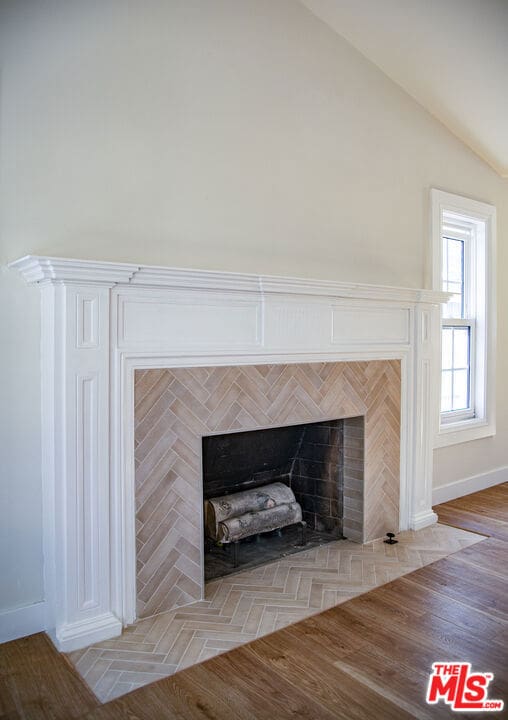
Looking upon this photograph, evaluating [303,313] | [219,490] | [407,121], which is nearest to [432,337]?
[303,313]

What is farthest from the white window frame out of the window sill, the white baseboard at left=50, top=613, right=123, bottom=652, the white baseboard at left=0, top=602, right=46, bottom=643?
the white baseboard at left=0, top=602, right=46, bottom=643

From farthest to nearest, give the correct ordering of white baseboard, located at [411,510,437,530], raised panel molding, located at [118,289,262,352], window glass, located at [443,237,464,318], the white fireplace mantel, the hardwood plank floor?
window glass, located at [443,237,464,318] → white baseboard, located at [411,510,437,530] → raised panel molding, located at [118,289,262,352] → the white fireplace mantel → the hardwood plank floor

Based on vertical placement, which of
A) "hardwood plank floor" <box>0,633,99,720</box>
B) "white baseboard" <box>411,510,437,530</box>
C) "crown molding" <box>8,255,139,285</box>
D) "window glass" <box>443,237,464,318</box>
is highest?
"window glass" <box>443,237,464,318</box>

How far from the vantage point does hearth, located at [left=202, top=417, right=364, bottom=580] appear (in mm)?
3490

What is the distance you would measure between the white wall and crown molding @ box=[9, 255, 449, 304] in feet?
0.86

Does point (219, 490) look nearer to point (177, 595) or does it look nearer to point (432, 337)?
point (177, 595)

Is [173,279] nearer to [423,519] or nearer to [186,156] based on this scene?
[186,156]

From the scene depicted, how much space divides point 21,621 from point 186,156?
246 centimetres

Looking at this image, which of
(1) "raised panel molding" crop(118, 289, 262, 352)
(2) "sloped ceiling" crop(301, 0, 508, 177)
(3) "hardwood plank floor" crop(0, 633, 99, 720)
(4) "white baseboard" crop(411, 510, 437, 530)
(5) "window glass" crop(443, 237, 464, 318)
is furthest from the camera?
(5) "window glass" crop(443, 237, 464, 318)

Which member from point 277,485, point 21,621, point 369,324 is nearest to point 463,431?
point 369,324

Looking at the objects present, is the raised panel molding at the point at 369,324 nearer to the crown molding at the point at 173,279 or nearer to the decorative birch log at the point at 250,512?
the crown molding at the point at 173,279

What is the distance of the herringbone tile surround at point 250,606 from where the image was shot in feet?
7.74

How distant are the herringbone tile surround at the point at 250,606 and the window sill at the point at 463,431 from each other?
917mm

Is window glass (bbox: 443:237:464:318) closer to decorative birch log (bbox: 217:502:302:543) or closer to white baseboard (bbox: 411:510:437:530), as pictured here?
white baseboard (bbox: 411:510:437:530)
